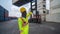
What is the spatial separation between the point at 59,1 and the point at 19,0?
8580 mm

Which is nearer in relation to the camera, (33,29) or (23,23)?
(23,23)

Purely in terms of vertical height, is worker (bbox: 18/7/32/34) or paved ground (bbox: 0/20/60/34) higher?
worker (bbox: 18/7/32/34)

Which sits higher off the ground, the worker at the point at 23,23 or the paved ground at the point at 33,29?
the worker at the point at 23,23

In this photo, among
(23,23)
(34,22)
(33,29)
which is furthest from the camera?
(34,22)

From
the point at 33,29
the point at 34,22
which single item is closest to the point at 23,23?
the point at 33,29

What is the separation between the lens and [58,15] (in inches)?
535

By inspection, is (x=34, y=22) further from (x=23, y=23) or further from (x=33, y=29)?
(x=23, y=23)

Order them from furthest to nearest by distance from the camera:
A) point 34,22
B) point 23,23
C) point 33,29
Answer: point 34,22
point 33,29
point 23,23

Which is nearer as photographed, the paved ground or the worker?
the worker

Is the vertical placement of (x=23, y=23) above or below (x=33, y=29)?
above

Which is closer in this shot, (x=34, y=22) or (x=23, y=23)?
(x=23, y=23)

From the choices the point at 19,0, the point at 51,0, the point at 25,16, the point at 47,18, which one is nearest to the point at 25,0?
the point at 19,0

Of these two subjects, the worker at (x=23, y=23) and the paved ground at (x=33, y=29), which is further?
the paved ground at (x=33, y=29)

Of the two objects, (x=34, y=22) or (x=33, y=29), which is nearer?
(x=33, y=29)
